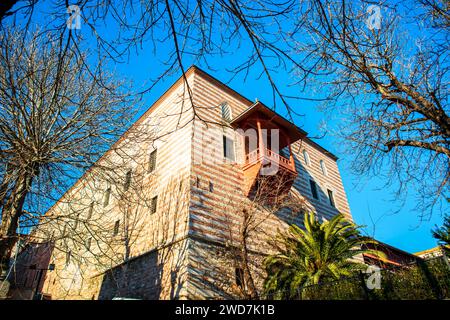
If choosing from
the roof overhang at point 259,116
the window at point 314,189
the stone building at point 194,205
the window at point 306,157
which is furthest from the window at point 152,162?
the window at point 306,157

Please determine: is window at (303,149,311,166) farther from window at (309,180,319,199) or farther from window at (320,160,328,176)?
window at (320,160,328,176)

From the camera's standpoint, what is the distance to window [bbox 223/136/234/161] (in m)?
12.6

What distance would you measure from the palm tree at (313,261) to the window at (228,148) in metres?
4.38

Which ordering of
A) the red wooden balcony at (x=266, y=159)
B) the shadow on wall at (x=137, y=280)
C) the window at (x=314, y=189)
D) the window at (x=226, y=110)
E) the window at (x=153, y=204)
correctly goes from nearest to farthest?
the shadow on wall at (x=137, y=280) → the red wooden balcony at (x=266, y=159) → the window at (x=153, y=204) → the window at (x=226, y=110) → the window at (x=314, y=189)

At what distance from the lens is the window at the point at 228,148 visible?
1261 cm

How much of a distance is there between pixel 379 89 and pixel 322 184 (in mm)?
12312

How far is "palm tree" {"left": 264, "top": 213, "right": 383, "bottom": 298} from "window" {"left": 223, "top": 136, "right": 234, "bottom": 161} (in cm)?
438

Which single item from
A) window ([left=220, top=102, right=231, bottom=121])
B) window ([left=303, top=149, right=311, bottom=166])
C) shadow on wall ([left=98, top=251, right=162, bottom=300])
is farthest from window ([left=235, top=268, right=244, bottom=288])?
window ([left=303, top=149, right=311, bottom=166])

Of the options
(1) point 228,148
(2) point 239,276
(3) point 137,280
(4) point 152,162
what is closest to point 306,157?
(1) point 228,148

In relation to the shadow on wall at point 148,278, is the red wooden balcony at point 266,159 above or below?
above

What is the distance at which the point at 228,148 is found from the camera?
12.9m

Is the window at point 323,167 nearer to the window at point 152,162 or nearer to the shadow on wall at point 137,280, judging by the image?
the window at point 152,162

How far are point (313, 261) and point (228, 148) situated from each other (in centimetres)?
598
